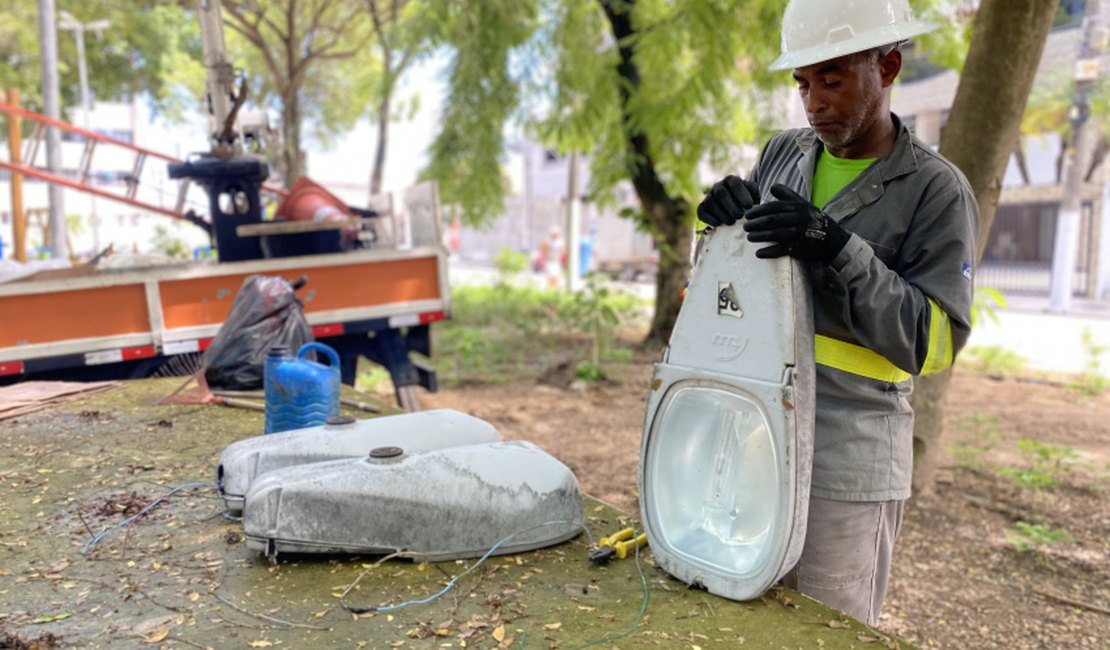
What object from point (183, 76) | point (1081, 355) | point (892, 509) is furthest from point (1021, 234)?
point (892, 509)

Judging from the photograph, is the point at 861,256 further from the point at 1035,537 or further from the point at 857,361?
the point at 1035,537

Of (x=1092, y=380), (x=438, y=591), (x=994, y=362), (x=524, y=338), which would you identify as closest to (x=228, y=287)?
(x=438, y=591)

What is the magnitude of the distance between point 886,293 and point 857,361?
10.4 inches

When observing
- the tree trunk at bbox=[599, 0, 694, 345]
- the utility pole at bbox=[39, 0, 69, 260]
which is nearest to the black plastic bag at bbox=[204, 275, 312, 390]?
the tree trunk at bbox=[599, 0, 694, 345]

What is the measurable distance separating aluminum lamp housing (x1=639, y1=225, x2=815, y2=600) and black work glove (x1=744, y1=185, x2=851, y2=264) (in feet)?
0.29

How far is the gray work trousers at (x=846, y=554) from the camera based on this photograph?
198 centimetres

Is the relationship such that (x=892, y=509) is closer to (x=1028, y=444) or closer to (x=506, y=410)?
(x=1028, y=444)

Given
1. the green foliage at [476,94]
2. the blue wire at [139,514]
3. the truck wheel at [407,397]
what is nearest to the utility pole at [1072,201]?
the green foliage at [476,94]

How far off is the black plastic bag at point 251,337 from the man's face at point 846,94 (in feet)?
10.5

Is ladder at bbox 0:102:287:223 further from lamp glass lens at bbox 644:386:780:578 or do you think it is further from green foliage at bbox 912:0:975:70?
green foliage at bbox 912:0:975:70

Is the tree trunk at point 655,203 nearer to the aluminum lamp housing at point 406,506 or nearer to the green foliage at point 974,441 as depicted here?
the green foliage at point 974,441

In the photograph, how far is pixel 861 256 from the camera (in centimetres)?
172

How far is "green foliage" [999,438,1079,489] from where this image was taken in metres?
5.02

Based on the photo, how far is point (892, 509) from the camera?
2.07m
